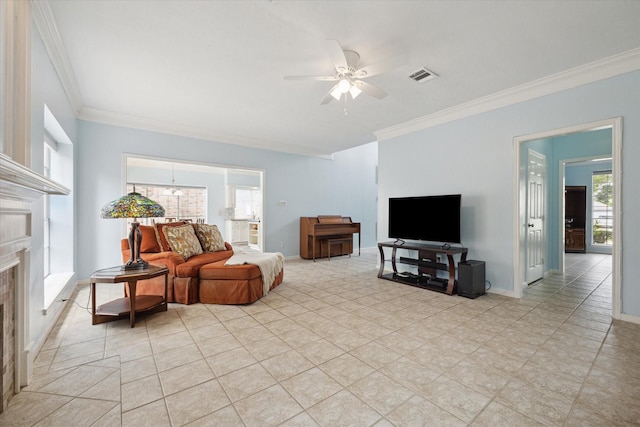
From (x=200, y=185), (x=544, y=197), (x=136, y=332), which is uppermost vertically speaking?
(x=200, y=185)

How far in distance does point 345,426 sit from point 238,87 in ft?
11.3

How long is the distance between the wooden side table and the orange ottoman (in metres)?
0.47

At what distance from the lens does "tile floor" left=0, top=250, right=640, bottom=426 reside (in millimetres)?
1465

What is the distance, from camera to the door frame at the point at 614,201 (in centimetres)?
276

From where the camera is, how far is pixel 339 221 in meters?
6.75

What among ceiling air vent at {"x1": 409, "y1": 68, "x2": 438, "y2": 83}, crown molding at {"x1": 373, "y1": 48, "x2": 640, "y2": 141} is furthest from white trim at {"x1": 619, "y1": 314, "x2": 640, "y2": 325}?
ceiling air vent at {"x1": 409, "y1": 68, "x2": 438, "y2": 83}

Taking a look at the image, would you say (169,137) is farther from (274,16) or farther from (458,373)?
(458,373)

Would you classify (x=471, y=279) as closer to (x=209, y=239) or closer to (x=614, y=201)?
(x=614, y=201)

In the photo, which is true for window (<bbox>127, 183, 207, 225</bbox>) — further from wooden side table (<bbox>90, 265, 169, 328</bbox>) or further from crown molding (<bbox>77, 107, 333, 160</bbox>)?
wooden side table (<bbox>90, 265, 169, 328</bbox>)

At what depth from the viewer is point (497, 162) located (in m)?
3.68

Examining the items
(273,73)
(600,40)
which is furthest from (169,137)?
(600,40)

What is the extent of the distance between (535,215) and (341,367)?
13.1 ft

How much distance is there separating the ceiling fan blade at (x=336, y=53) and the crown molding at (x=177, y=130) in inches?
134

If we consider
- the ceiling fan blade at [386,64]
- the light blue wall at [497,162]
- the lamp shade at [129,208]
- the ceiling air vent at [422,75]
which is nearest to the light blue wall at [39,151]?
the lamp shade at [129,208]
